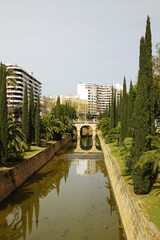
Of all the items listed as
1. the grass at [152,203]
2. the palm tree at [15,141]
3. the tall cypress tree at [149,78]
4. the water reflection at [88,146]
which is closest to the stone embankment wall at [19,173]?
the palm tree at [15,141]

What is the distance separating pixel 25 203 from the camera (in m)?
16.3

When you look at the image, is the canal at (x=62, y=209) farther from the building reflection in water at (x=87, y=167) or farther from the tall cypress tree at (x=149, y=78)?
the tall cypress tree at (x=149, y=78)

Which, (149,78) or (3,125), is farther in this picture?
(3,125)

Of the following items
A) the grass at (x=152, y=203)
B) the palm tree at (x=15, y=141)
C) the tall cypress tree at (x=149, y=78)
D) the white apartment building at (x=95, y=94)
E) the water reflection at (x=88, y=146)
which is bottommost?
the water reflection at (x=88, y=146)

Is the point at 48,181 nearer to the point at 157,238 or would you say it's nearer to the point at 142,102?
the point at 142,102

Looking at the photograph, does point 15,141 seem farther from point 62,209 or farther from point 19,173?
point 62,209

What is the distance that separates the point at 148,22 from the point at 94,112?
14347 cm

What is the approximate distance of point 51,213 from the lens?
14797mm

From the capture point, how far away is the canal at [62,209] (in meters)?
12.1

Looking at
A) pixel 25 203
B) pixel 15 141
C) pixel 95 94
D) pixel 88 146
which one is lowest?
pixel 88 146

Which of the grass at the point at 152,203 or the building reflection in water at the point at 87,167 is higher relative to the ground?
the grass at the point at 152,203

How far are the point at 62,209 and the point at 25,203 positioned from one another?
3.05 m

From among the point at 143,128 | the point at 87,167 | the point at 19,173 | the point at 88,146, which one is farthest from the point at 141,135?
the point at 88,146

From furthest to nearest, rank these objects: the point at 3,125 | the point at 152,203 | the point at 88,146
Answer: the point at 88,146
the point at 3,125
the point at 152,203
